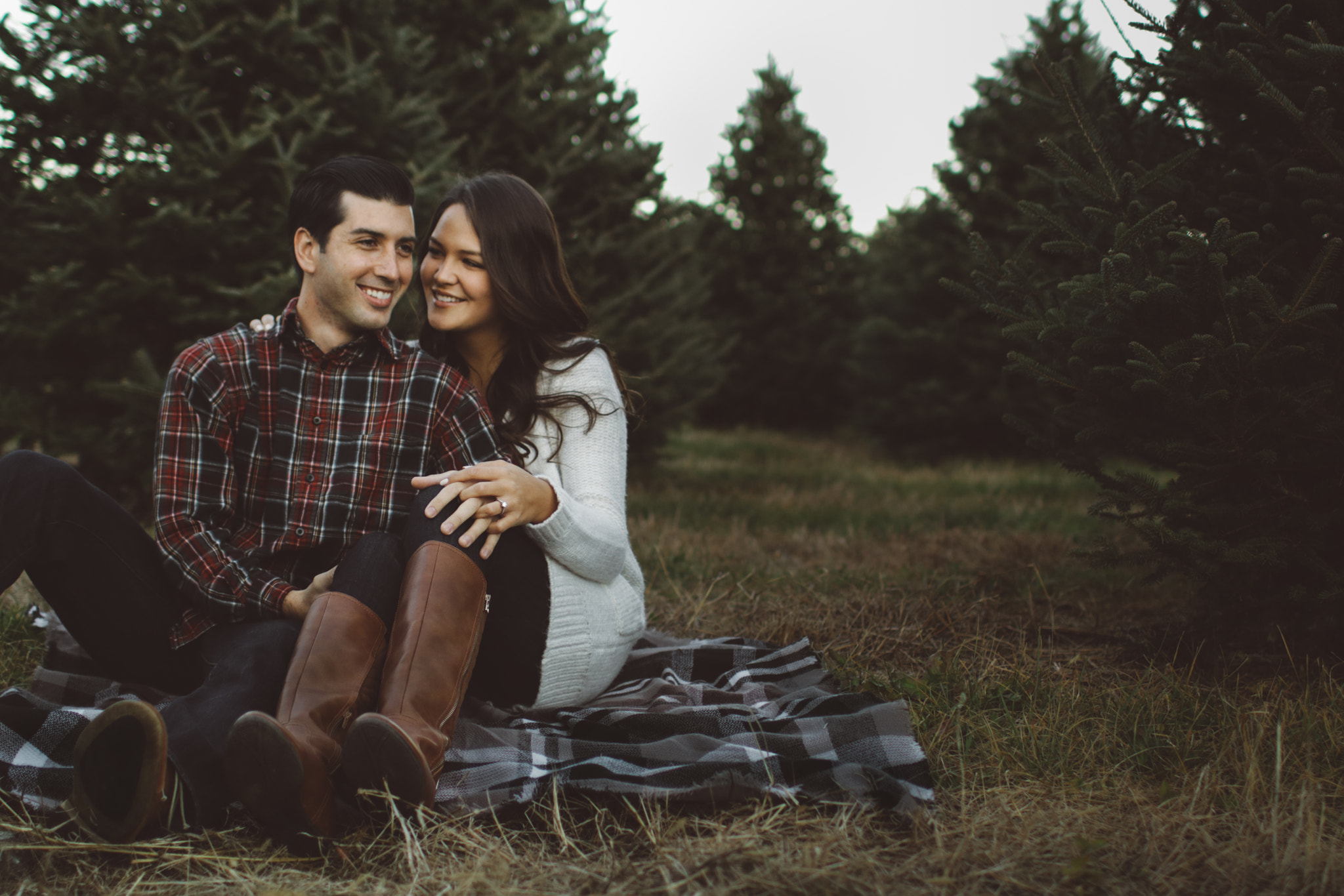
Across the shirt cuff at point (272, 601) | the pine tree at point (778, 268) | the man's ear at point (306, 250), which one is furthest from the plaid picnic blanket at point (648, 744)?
the pine tree at point (778, 268)

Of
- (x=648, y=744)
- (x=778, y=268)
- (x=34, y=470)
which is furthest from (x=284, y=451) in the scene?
(x=778, y=268)

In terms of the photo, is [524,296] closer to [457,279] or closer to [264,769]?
[457,279]

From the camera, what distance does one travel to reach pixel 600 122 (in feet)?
20.0

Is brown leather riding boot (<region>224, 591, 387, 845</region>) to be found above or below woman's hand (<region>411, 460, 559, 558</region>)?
below

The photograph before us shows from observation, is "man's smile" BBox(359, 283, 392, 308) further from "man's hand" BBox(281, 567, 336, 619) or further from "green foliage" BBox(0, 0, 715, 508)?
"green foliage" BBox(0, 0, 715, 508)

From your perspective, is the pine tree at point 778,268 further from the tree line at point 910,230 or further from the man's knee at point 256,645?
the man's knee at point 256,645

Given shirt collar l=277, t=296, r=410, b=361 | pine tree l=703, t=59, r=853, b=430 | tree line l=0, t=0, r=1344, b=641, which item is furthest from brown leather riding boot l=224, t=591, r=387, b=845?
pine tree l=703, t=59, r=853, b=430

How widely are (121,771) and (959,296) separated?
7.48 metres

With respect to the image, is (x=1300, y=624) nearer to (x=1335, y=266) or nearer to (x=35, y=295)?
(x=1335, y=266)

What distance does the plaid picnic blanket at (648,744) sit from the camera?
1.74 metres

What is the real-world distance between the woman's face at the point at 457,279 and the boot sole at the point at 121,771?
53.7 inches

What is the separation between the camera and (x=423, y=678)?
1.77 metres

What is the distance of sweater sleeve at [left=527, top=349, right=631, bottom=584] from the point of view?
6.97 feet

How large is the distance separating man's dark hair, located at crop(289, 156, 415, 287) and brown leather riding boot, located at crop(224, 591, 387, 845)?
42.0 inches
